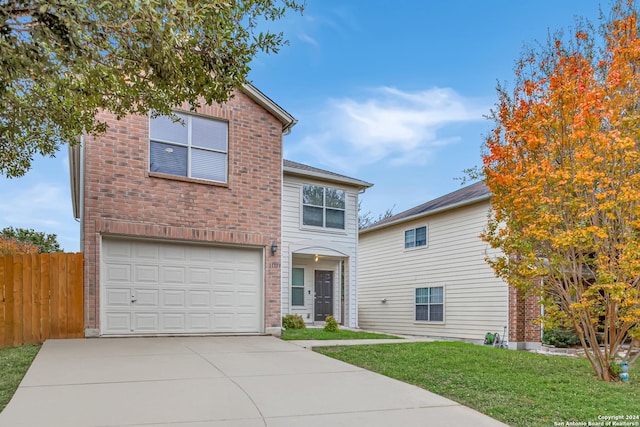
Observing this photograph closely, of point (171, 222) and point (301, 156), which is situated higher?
point (301, 156)

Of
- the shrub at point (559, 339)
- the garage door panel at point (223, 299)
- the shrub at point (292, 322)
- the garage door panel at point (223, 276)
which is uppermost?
the garage door panel at point (223, 276)

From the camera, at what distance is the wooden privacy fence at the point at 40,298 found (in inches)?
341

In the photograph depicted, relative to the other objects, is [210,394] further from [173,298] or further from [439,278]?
[439,278]

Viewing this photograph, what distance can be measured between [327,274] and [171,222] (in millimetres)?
8187

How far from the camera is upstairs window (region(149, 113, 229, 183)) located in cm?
1012

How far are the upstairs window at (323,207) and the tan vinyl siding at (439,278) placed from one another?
11.6 feet

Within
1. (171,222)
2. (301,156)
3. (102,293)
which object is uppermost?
(301,156)

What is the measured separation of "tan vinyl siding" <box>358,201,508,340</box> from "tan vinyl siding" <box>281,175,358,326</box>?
115 inches

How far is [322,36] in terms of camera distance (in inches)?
660

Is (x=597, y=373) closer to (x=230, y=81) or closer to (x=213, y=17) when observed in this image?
(x=230, y=81)

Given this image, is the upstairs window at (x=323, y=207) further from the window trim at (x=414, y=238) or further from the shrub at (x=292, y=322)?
the window trim at (x=414, y=238)

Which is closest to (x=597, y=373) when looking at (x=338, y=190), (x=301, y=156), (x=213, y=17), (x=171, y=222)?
(x=213, y=17)

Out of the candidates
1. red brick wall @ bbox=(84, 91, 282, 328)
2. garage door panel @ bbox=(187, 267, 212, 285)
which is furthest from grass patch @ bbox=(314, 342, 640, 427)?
red brick wall @ bbox=(84, 91, 282, 328)

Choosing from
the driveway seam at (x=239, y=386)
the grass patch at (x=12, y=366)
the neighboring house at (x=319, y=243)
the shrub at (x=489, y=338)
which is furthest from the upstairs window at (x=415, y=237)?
the grass patch at (x=12, y=366)
